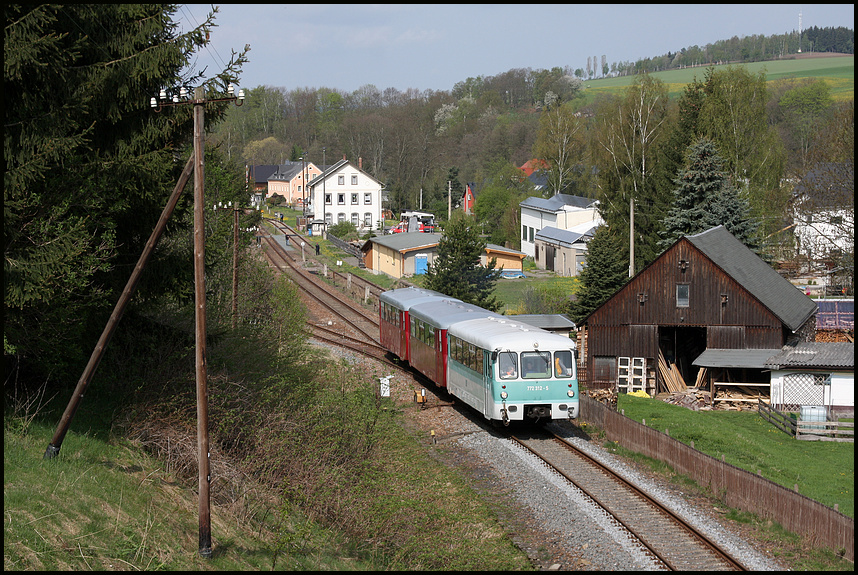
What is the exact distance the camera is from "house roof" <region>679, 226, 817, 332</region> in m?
30.6

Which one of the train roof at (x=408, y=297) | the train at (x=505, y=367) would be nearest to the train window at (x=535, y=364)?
the train at (x=505, y=367)

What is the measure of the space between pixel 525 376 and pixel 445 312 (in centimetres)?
559

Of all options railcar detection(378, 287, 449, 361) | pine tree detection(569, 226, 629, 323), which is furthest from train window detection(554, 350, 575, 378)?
pine tree detection(569, 226, 629, 323)

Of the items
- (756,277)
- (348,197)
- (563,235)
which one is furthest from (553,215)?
(756,277)

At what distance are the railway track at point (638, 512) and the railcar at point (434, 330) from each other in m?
4.38

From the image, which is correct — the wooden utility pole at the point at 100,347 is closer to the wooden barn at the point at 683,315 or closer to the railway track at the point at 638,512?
the railway track at the point at 638,512

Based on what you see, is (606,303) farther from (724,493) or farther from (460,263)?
(724,493)

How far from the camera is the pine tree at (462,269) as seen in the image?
3434 centimetres

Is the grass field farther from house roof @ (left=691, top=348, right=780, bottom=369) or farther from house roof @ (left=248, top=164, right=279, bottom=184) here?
house roof @ (left=691, top=348, right=780, bottom=369)

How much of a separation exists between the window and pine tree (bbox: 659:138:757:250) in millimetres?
10877

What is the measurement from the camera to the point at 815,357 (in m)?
28.3

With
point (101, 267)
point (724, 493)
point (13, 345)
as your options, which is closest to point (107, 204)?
point (101, 267)

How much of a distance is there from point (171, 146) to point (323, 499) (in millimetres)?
7220

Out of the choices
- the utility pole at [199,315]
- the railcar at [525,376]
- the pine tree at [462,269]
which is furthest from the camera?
the pine tree at [462,269]
